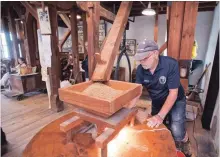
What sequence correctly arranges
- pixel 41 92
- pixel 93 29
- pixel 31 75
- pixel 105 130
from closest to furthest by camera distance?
pixel 105 130 → pixel 93 29 → pixel 31 75 → pixel 41 92

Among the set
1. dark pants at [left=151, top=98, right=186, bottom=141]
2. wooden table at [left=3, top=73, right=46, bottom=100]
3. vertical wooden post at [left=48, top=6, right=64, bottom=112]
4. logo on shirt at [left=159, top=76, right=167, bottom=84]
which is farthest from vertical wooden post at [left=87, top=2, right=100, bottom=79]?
wooden table at [left=3, top=73, right=46, bottom=100]

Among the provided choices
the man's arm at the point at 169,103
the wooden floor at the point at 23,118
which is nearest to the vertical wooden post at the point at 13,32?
the wooden floor at the point at 23,118

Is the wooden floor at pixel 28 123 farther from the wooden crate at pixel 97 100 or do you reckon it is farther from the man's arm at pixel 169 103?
the wooden crate at pixel 97 100

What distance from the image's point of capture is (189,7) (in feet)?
4.73

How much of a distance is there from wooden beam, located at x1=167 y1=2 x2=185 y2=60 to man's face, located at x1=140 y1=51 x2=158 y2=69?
1.19ft

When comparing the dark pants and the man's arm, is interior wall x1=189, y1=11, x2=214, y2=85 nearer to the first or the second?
the dark pants

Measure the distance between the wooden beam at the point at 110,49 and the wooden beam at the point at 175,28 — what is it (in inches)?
18.1

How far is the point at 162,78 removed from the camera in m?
1.42

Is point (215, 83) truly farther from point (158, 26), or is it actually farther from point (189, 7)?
point (158, 26)

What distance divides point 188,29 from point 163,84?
59 centimetres

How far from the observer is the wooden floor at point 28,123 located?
2191 millimetres

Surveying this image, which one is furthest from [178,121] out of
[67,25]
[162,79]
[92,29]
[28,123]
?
[67,25]

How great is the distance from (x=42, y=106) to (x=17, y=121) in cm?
73

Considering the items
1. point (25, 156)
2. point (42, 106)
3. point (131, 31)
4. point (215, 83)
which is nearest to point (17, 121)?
point (42, 106)
